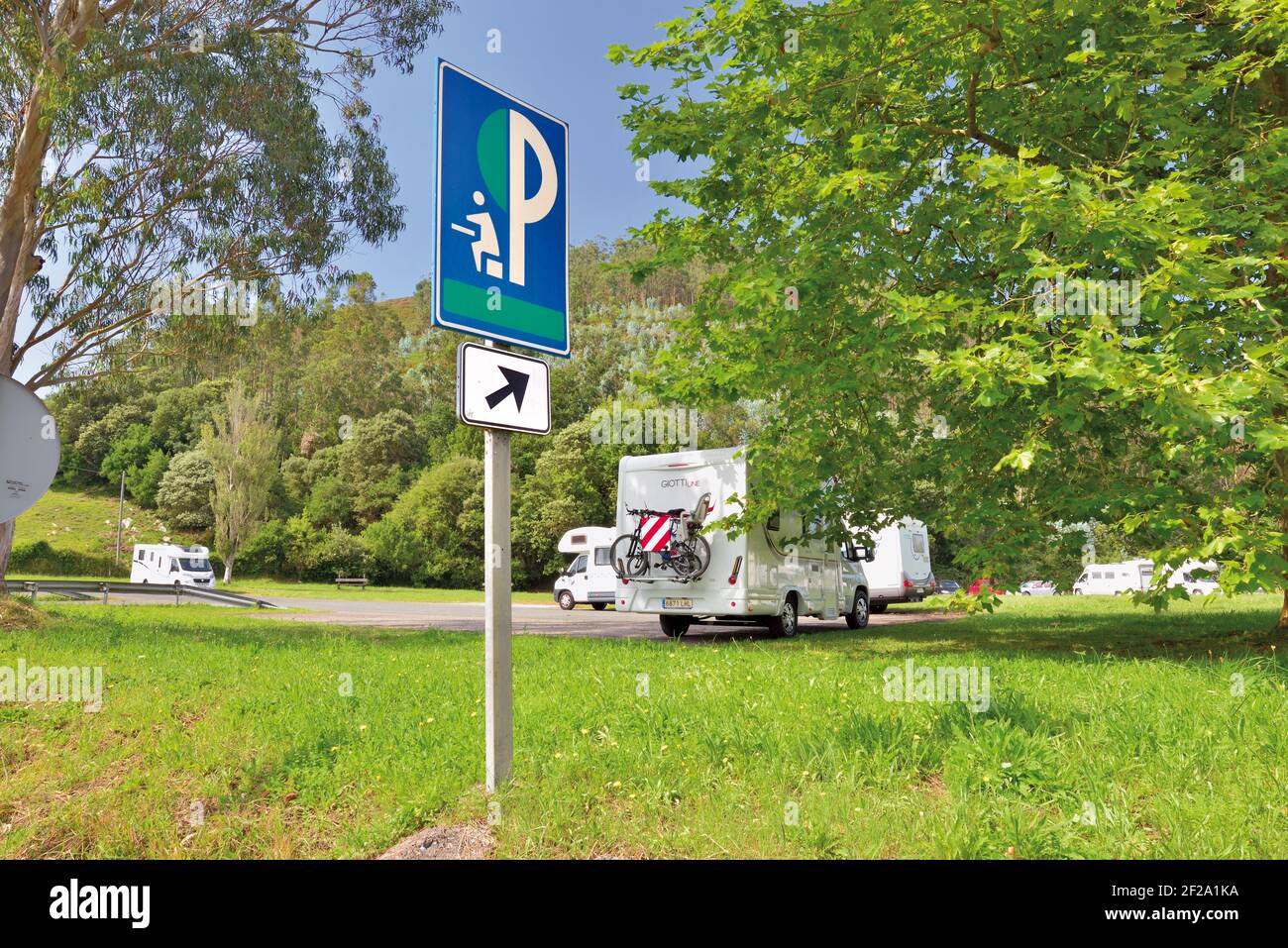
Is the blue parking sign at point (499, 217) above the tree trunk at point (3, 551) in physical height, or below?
above

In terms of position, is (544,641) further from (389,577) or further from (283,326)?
(389,577)

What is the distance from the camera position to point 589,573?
28.0m

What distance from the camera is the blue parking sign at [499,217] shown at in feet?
12.9

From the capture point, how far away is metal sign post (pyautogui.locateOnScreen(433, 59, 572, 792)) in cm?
388

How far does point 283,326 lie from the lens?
17453 mm

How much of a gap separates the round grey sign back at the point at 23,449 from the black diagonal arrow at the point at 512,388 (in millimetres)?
3403

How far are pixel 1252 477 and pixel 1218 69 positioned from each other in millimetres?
4397

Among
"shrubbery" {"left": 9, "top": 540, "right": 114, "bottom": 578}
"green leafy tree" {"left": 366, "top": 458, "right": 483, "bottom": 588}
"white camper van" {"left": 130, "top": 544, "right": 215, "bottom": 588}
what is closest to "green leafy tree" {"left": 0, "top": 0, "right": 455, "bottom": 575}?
"white camper van" {"left": 130, "top": 544, "right": 215, "bottom": 588}

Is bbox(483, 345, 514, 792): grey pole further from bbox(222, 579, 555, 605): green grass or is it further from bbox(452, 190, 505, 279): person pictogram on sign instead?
bbox(222, 579, 555, 605): green grass

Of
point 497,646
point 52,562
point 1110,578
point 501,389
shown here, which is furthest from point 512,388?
point 52,562

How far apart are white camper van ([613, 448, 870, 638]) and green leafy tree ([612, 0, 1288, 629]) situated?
95.5 inches

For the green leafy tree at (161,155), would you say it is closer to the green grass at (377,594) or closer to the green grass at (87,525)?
the green grass at (377,594)

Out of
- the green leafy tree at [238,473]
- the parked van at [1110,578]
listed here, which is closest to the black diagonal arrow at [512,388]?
the parked van at [1110,578]

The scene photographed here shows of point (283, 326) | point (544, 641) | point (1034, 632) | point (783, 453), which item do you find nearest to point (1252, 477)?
point (1034, 632)
